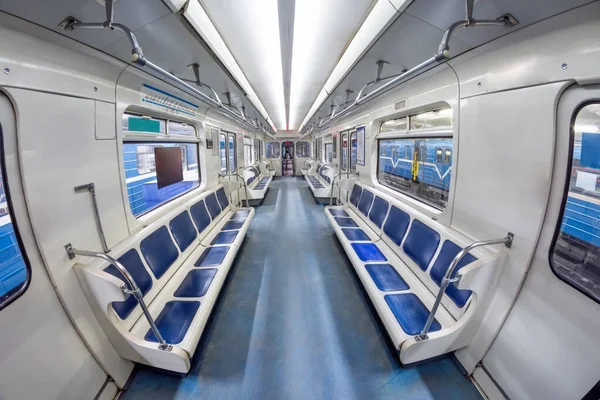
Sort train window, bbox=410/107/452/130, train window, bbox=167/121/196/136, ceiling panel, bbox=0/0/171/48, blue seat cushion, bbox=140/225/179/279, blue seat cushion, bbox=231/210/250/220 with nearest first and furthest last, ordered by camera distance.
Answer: ceiling panel, bbox=0/0/171/48 → blue seat cushion, bbox=140/225/179/279 → train window, bbox=410/107/452/130 → train window, bbox=167/121/196/136 → blue seat cushion, bbox=231/210/250/220

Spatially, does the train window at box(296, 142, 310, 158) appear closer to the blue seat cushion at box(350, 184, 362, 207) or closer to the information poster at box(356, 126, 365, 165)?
the information poster at box(356, 126, 365, 165)

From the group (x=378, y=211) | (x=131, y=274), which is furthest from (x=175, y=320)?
(x=378, y=211)

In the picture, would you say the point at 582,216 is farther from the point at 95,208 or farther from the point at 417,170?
the point at 95,208

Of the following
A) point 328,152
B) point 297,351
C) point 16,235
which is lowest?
point 297,351

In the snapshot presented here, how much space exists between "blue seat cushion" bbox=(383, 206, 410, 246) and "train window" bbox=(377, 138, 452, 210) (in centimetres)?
35

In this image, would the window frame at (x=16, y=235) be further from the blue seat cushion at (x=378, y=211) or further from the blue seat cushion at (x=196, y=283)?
the blue seat cushion at (x=378, y=211)

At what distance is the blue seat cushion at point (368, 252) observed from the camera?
10.6 ft

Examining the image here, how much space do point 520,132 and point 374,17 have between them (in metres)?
1.28

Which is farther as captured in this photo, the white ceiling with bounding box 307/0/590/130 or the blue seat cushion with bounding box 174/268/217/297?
the blue seat cushion with bounding box 174/268/217/297

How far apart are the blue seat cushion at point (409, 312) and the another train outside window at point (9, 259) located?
2.63m

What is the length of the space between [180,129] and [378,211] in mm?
3574

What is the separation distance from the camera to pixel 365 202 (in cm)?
467

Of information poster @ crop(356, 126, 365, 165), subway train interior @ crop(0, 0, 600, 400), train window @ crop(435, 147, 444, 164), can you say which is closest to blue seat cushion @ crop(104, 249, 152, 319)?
subway train interior @ crop(0, 0, 600, 400)

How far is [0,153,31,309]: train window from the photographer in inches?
53.4
